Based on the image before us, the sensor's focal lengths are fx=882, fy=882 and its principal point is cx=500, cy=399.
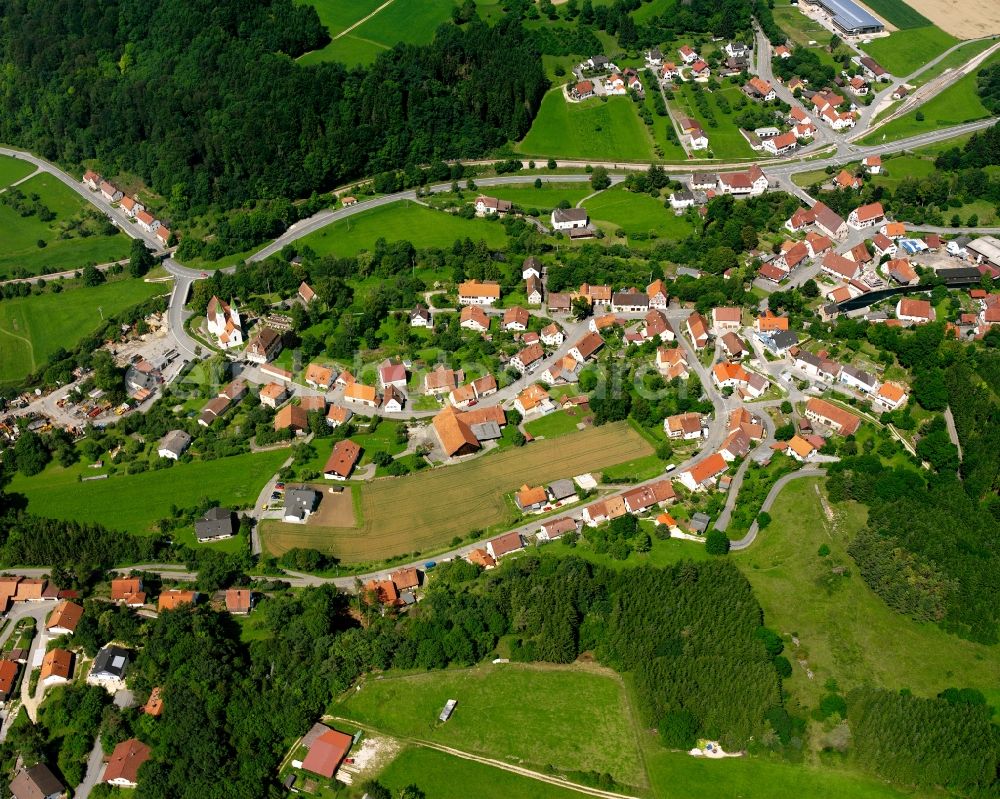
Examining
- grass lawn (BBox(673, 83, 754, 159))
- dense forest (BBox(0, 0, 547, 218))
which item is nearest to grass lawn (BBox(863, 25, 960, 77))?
grass lawn (BBox(673, 83, 754, 159))

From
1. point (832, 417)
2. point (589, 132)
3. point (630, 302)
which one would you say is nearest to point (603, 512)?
point (832, 417)

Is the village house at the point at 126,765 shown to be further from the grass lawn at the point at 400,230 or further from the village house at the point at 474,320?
the grass lawn at the point at 400,230

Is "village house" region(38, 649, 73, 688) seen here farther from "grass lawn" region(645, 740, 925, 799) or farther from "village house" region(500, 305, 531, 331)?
"village house" region(500, 305, 531, 331)

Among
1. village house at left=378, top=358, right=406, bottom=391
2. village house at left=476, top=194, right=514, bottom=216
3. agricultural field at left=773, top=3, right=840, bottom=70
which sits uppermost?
agricultural field at left=773, top=3, right=840, bottom=70

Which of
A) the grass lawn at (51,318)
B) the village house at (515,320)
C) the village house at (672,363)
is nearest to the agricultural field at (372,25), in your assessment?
the grass lawn at (51,318)

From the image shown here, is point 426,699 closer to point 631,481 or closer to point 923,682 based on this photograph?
point 631,481

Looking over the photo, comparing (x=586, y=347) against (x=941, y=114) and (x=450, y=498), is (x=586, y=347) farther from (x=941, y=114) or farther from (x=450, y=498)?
(x=941, y=114)
